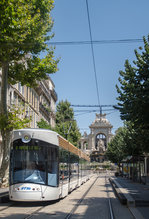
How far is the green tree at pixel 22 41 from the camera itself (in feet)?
51.6

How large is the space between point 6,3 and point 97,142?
373 feet

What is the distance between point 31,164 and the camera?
1288 centimetres

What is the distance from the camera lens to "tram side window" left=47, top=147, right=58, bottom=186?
13.2 metres

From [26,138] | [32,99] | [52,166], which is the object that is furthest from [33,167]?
[32,99]

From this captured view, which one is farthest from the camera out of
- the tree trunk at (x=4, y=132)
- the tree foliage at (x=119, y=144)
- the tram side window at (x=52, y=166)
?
the tree foliage at (x=119, y=144)

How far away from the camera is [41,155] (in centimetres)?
1316

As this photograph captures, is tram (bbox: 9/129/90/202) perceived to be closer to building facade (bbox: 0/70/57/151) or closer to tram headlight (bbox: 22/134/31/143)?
tram headlight (bbox: 22/134/31/143)

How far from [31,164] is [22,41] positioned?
282 inches

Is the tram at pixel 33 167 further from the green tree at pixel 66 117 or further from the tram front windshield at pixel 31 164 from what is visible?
the green tree at pixel 66 117

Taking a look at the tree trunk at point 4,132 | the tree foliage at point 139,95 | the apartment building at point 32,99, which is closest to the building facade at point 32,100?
the apartment building at point 32,99

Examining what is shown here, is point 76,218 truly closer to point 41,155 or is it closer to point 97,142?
point 41,155

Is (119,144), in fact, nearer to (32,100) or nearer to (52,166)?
(32,100)

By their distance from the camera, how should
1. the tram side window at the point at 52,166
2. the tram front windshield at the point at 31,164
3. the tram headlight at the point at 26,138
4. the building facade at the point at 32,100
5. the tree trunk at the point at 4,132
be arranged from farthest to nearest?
the building facade at the point at 32,100, the tree trunk at the point at 4,132, the tram side window at the point at 52,166, the tram headlight at the point at 26,138, the tram front windshield at the point at 31,164

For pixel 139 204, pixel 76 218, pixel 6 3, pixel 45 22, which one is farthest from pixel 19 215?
pixel 45 22
